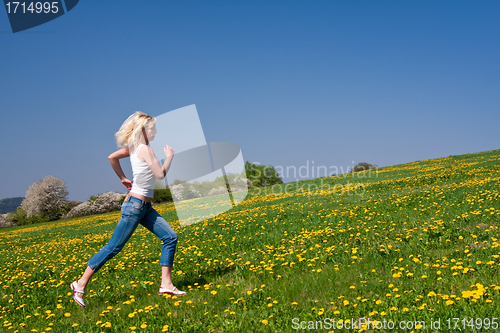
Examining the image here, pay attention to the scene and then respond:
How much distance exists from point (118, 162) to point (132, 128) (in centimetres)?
79

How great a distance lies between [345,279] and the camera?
540cm

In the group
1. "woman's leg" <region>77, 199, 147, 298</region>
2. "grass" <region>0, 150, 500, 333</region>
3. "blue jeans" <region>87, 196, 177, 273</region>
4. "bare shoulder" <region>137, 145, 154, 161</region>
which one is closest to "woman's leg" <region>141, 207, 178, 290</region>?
"blue jeans" <region>87, 196, 177, 273</region>

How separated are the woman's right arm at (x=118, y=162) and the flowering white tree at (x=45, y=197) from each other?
6102 cm

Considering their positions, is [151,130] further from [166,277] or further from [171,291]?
[171,291]

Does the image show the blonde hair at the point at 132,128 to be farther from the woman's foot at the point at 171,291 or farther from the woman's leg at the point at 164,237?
the woman's foot at the point at 171,291

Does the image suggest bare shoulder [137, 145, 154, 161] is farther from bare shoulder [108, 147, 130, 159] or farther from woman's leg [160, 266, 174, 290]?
woman's leg [160, 266, 174, 290]

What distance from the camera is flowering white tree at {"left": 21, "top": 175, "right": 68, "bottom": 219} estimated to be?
2287 inches

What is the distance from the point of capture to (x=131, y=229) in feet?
17.4

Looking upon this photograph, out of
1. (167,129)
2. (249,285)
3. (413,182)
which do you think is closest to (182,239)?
(167,129)

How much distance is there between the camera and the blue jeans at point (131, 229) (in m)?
5.25

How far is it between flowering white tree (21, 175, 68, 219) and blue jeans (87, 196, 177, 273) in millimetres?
61249

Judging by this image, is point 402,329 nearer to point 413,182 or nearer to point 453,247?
point 453,247

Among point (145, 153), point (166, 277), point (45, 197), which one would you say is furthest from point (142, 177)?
point (45, 197)

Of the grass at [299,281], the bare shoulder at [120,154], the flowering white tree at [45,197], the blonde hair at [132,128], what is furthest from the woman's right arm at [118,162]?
the flowering white tree at [45,197]
